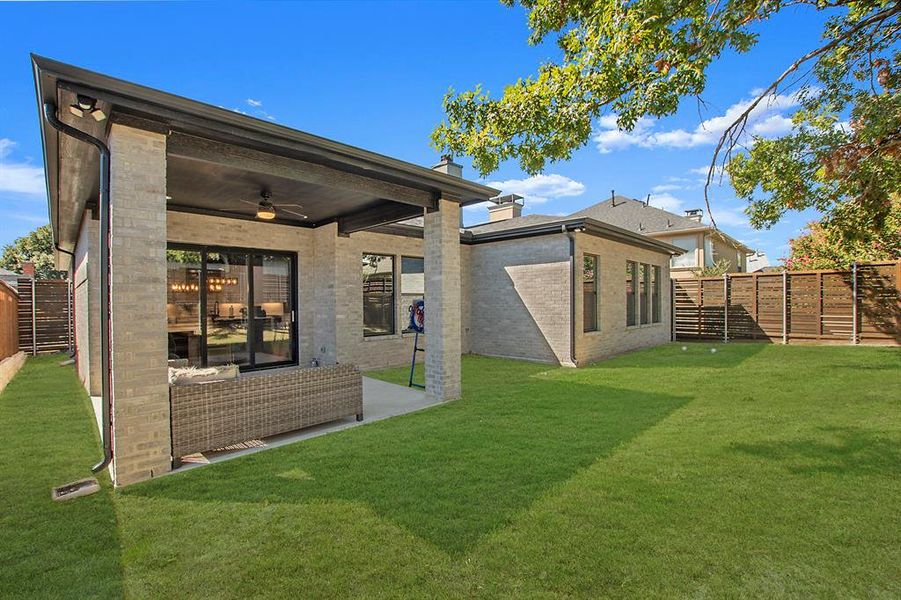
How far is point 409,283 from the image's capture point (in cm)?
1023

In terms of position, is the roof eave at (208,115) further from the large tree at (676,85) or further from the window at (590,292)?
the window at (590,292)

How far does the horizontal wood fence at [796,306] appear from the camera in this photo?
1172 cm

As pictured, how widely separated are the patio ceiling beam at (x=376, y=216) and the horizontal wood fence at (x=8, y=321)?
6.75 meters

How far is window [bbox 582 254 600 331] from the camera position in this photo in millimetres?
10133

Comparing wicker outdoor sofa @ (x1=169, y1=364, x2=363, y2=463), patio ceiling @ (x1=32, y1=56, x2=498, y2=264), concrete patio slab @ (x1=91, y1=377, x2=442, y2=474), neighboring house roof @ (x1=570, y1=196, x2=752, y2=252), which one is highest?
neighboring house roof @ (x1=570, y1=196, x2=752, y2=252)

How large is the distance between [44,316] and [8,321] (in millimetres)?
2780

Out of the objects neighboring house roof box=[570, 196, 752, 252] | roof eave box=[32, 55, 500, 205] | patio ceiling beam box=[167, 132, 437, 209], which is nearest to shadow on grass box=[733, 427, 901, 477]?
roof eave box=[32, 55, 500, 205]

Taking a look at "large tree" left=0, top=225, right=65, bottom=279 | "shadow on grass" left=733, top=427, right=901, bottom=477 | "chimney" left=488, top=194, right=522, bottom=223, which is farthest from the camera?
"large tree" left=0, top=225, right=65, bottom=279

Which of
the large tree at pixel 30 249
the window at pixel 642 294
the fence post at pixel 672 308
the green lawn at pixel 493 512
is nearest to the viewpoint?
the green lawn at pixel 493 512

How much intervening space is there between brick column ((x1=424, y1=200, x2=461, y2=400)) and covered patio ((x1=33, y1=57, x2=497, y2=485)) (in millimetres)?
24

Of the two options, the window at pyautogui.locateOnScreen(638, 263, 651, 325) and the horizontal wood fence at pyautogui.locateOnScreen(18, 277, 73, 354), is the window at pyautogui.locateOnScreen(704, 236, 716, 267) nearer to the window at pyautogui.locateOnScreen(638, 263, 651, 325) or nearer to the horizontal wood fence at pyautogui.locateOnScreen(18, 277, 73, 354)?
the window at pyautogui.locateOnScreen(638, 263, 651, 325)

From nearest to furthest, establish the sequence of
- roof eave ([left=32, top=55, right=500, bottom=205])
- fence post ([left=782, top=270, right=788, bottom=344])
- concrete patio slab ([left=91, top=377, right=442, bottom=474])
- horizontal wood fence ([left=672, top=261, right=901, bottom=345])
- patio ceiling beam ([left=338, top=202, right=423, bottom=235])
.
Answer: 1. roof eave ([left=32, top=55, right=500, bottom=205])
2. concrete patio slab ([left=91, top=377, right=442, bottom=474])
3. patio ceiling beam ([left=338, top=202, right=423, bottom=235])
4. horizontal wood fence ([left=672, top=261, right=901, bottom=345])
5. fence post ([left=782, top=270, right=788, bottom=344])

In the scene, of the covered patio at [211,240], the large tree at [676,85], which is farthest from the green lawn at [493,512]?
the large tree at [676,85]

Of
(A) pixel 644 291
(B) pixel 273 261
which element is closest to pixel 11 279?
(B) pixel 273 261
